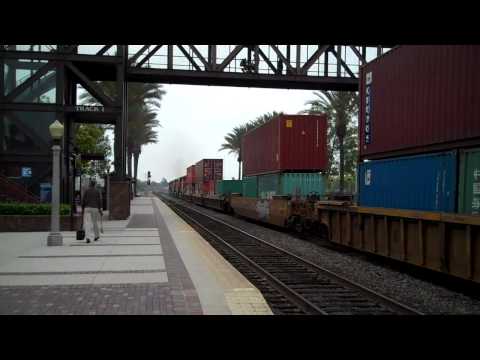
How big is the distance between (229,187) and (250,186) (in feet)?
22.6

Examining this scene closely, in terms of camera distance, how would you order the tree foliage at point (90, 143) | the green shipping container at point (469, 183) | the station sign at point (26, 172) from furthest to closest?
the tree foliage at point (90, 143), the station sign at point (26, 172), the green shipping container at point (469, 183)

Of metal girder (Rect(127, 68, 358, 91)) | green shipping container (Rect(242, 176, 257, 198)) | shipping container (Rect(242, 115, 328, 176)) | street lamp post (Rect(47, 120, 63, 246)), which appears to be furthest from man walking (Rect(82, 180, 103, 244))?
metal girder (Rect(127, 68, 358, 91))

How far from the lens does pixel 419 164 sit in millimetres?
10219

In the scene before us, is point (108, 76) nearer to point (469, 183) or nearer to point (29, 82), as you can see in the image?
point (29, 82)

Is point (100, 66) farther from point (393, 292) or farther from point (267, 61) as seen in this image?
point (393, 292)

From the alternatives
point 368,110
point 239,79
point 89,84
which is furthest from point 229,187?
point 368,110

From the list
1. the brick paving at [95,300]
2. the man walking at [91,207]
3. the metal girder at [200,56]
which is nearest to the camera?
the brick paving at [95,300]

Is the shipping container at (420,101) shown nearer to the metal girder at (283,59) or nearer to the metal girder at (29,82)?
the metal girder at (283,59)

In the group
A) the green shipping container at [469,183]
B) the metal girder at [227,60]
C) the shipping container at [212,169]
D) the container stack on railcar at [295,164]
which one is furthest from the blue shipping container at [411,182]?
the shipping container at [212,169]

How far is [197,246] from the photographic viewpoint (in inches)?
562

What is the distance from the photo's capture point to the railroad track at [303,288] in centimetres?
766

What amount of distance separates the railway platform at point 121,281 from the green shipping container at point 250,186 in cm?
1098
